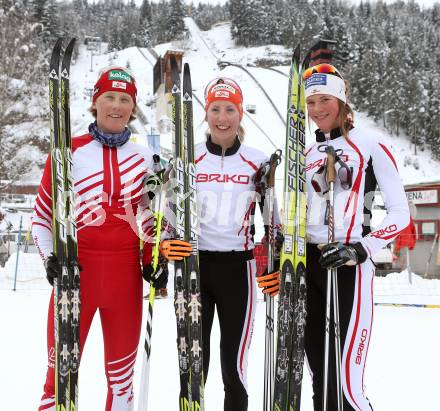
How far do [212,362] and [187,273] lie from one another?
103 inches

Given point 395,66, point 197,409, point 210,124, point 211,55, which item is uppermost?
point 211,55

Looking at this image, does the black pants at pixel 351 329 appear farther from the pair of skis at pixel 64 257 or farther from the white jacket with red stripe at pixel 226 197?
the pair of skis at pixel 64 257

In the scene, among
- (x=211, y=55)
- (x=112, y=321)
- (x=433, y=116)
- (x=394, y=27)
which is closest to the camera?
(x=112, y=321)

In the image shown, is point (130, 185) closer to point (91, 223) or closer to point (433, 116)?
point (91, 223)

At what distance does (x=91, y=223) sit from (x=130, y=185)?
279 mm

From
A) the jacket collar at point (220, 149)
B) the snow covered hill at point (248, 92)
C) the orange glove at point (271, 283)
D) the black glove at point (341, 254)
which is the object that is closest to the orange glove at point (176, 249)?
the orange glove at point (271, 283)

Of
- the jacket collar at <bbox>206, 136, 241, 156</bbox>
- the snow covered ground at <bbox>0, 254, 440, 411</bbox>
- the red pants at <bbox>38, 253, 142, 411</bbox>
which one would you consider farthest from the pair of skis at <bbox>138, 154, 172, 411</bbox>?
the snow covered ground at <bbox>0, 254, 440, 411</bbox>

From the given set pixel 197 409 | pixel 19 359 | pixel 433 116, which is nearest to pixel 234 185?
pixel 197 409

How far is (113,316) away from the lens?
7.62 ft

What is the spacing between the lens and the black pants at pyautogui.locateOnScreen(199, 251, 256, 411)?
98.7 inches

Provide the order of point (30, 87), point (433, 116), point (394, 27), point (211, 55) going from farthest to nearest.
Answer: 1. point (211, 55)
2. point (394, 27)
3. point (433, 116)
4. point (30, 87)

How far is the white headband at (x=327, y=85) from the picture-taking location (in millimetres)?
→ 2312

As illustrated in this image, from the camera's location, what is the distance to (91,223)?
2326 mm

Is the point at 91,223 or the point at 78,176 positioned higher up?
the point at 78,176
